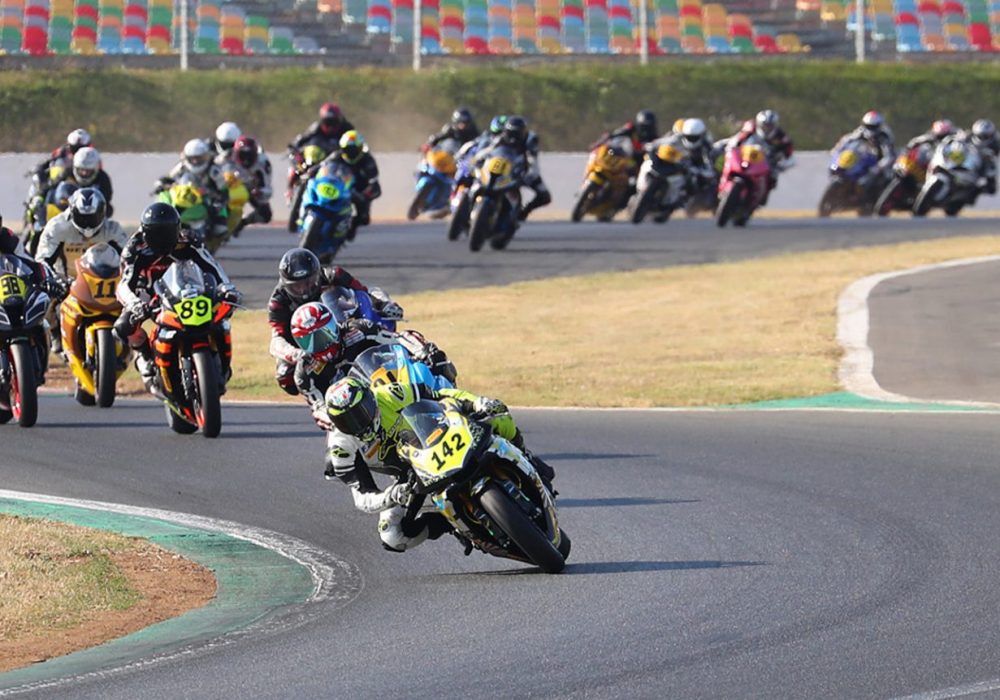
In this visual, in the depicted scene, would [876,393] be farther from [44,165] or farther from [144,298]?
[44,165]

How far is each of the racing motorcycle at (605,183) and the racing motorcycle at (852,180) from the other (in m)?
3.93

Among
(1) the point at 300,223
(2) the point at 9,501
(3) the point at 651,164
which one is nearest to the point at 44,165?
(1) the point at 300,223

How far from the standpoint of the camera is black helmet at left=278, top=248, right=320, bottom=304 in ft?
35.2

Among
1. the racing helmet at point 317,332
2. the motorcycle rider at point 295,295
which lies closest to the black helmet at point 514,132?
the motorcycle rider at point 295,295

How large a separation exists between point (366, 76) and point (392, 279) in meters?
15.9

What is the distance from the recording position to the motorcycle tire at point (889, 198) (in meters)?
31.0

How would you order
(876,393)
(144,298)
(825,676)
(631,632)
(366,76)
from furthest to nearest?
(366,76), (876,393), (144,298), (631,632), (825,676)

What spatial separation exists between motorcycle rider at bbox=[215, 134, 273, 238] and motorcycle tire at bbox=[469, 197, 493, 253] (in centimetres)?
289

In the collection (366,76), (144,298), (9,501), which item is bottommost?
(9,501)

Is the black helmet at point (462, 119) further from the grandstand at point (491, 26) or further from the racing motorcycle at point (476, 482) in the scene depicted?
the racing motorcycle at point (476, 482)

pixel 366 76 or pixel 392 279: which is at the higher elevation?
pixel 366 76

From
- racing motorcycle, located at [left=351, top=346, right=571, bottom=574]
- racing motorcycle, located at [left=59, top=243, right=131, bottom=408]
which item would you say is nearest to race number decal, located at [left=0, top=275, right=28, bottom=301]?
racing motorcycle, located at [left=59, top=243, right=131, bottom=408]

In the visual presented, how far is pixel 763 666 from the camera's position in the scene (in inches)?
247

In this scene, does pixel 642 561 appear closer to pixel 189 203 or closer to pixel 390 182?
pixel 189 203
